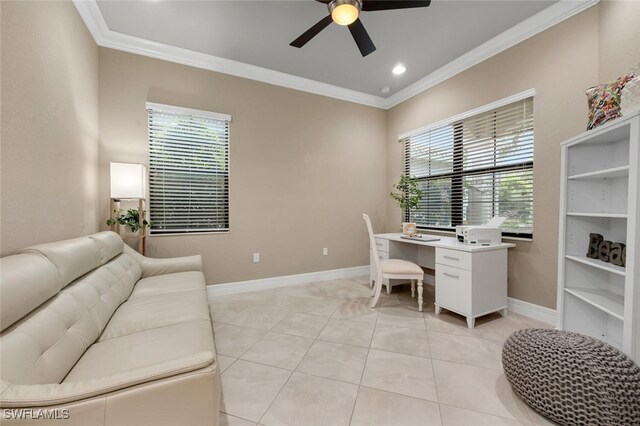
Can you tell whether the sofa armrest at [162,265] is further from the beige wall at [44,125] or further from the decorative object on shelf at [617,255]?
the decorative object on shelf at [617,255]

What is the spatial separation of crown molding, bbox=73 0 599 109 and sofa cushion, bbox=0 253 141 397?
2373 mm

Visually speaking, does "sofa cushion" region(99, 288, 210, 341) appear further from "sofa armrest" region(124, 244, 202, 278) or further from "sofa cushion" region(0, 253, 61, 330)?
"sofa armrest" region(124, 244, 202, 278)

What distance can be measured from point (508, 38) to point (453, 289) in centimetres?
262

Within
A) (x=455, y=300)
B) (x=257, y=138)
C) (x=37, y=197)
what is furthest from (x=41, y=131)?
(x=455, y=300)

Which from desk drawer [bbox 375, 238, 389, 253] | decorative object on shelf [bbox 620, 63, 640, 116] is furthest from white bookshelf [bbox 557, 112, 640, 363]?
desk drawer [bbox 375, 238, 389, 253]

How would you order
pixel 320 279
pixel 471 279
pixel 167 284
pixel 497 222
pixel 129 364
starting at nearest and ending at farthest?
pixel 129 364
pixel 167 284
pixel 471 279
pixel 497 222
pixel 320 279

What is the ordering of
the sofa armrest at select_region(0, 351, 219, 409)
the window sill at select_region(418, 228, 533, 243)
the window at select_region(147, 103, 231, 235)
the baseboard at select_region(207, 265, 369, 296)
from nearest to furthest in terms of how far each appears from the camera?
the sofa armrest at select_region(0, 351, 219, 409) < the window sill at select_region(418, 228, 533, 243) < the window at select_region(147, 103, 231, 235) < the baseboard at select_region(207, 265, 369, 296)

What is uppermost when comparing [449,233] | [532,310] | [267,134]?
[267,134]

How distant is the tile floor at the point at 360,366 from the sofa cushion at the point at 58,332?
2.54 feet

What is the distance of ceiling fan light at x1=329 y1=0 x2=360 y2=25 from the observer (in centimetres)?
175

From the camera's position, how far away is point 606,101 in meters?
1.52

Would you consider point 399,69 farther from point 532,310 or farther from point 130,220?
point 130,220

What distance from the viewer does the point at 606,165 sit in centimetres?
171

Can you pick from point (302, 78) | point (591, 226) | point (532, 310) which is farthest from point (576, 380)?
point (302, 78)
